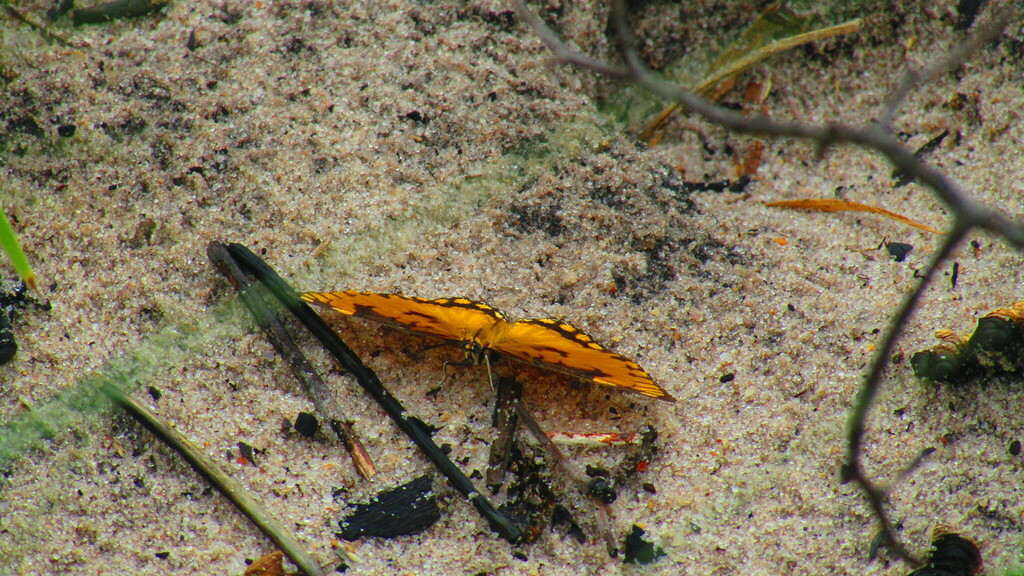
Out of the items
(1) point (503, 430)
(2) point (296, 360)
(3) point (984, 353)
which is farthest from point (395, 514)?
(3) point (984, 353)

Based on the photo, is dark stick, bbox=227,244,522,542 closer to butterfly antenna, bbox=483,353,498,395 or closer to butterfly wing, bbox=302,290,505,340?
butterfly wing, bbox=302,290,505,340

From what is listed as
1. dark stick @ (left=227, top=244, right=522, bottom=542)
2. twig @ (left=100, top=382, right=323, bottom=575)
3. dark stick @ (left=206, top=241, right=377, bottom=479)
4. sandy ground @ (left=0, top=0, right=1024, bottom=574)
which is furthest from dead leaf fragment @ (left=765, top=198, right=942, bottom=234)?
twig @ (left=100, top=382, right=323, bottom=575)

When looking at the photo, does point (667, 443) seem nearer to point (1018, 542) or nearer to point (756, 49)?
point (1018, 542)

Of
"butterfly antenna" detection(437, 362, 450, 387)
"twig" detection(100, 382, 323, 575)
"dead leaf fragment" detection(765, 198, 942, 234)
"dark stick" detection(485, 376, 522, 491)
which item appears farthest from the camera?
"dead leaf fragment" detection(765, 198, 942, 234)

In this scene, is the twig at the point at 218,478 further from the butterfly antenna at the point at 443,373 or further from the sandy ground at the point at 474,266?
the butterfly antenna at the point at 443,373

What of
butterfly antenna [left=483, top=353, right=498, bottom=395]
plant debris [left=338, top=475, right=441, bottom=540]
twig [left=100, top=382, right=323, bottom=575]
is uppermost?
butterfly antenna [left=483, top=353, right=498, bottom=395]

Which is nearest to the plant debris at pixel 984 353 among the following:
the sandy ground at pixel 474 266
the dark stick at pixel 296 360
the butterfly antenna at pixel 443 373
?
the sandy ground at pixel 474 266
